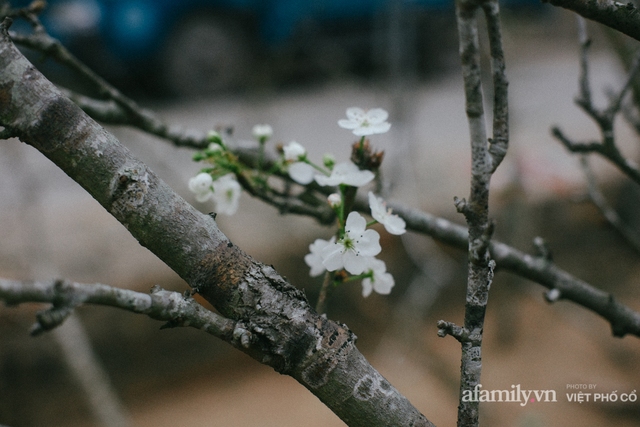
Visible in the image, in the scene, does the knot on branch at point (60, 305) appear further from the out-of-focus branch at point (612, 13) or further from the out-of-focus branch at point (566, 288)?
the out-of-focus branch at point (566, 288)

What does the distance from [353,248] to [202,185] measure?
33 centimetres

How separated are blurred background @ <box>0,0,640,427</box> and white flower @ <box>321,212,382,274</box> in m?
1.70

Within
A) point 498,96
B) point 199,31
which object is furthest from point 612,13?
point 199,31

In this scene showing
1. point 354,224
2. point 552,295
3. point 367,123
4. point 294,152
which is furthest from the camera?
point 552,295

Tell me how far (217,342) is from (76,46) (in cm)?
330

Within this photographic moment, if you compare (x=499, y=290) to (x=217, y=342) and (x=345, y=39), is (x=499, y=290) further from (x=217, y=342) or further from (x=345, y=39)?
(x=345, y=39)

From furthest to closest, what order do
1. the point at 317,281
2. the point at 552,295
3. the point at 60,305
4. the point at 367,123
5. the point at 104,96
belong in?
the point at 317,281
the point at 104,96
the point at 552,295
the point at 367,123
the point at 60,305

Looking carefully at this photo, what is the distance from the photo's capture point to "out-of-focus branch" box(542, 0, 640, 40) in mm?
690

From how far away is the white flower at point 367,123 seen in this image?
2.74 feet

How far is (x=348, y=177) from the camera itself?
0.86 meters

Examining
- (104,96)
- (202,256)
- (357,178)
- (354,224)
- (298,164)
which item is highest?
(104,96)

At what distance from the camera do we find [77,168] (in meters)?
0.67

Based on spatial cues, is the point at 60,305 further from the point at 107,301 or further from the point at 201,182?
the point at 201,182

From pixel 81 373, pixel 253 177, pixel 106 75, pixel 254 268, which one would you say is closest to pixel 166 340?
pixel 81 373
